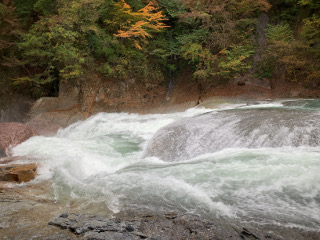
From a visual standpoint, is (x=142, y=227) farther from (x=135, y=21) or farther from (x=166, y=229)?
(x=135, y=21)

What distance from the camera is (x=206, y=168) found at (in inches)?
213

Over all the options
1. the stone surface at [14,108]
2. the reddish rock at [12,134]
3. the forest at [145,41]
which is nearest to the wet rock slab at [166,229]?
the reddish rock at [12,134]

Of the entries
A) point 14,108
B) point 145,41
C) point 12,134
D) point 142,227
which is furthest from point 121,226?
point 14,108

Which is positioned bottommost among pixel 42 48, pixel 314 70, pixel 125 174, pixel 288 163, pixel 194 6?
pixel 125 174

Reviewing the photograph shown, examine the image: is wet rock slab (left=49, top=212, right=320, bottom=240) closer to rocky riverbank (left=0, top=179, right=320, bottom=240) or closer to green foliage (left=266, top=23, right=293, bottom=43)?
rocky riverbank (left=0, top=179, right=320, bottom=240)

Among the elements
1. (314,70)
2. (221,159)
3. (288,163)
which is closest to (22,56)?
(221,159)

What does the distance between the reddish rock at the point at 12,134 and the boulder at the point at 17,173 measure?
9.78ft

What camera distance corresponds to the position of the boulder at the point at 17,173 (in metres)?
4.78

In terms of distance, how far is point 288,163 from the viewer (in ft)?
17.0

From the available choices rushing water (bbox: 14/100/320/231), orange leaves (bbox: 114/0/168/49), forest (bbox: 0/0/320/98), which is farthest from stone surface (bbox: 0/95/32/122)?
orange leaves (bbox: 114/0/168/49)

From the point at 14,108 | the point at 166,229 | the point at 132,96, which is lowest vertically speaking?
the point at 166,229

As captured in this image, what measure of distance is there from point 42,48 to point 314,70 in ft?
41.4

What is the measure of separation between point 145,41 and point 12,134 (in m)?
7.85

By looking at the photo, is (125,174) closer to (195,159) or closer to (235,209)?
(195,159)
